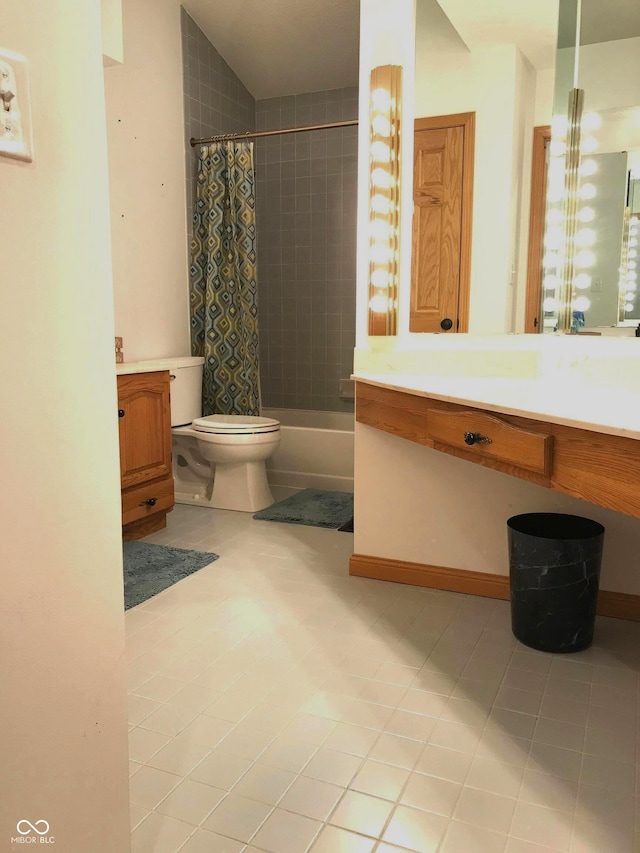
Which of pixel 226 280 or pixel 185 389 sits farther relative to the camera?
pixel 226 280

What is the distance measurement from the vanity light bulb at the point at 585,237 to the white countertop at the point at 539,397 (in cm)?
43

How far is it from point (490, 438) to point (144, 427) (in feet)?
5.93

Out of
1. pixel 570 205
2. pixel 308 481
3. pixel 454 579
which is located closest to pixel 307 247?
pixel 308 481

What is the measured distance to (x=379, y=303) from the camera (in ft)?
8.39

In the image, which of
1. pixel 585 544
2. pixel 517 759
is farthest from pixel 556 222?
pixel 517 759

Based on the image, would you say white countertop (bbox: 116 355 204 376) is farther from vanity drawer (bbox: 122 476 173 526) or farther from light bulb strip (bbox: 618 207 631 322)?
light bulb strip (bbox: 618 207 631 322)

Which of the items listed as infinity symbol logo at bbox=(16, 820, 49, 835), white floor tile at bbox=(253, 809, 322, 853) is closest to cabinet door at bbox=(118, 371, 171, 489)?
white floor tile at bbox=(253, 809, 322, 853)

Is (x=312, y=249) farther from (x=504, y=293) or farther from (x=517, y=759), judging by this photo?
(x=517, y=759)

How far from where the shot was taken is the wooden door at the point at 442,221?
2.44m

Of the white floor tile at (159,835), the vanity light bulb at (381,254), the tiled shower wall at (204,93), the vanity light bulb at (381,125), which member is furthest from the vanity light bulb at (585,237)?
the tiled shower wall at (204,93)

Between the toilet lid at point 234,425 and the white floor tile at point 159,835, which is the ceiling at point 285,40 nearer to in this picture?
the toilet lid at point 234,425

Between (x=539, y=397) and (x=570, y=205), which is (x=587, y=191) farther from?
(x=539, y=397)

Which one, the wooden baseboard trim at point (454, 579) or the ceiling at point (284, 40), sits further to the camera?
the ceiling at point (284, 40)

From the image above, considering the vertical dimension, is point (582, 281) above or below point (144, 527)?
above
